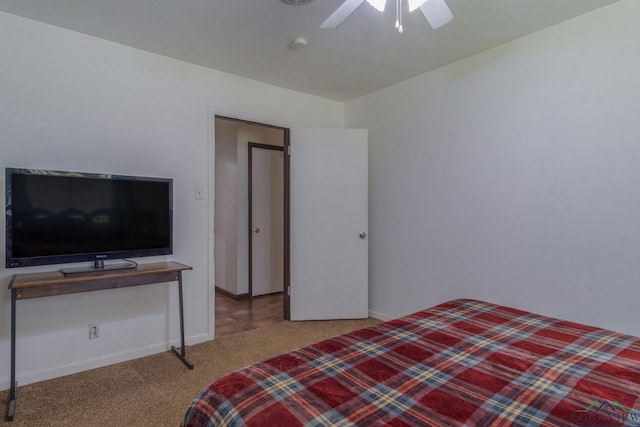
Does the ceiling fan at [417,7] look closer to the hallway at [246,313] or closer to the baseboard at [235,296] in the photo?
the hallway at [246,313]

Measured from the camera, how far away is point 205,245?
3.06 meters

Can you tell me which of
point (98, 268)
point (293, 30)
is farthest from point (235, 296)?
point (293, 30)

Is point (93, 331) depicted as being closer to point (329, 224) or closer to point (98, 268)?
point (98, 268)

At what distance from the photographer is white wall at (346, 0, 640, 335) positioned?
209 cm

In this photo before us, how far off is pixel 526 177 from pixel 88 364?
3483 mm

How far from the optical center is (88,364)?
2.49 metres

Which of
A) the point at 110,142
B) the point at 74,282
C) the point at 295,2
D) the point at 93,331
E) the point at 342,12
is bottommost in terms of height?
the point at 93,331

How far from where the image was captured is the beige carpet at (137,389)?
193cm

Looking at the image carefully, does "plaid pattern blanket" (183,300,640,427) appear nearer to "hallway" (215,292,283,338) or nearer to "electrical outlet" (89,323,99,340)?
"electrical outlet" (89,323,99,340)

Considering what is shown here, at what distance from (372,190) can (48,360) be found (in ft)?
10.1

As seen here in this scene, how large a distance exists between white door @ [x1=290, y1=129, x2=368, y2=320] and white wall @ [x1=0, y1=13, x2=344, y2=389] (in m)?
0.80

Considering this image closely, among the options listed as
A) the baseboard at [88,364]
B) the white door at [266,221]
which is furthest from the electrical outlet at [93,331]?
the white door at [266,221]

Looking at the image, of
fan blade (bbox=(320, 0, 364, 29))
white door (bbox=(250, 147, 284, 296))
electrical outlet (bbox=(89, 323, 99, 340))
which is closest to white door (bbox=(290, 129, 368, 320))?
white door (bbox=(250, 147, 284, 296))

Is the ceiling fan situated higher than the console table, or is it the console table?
the ceiling fan
